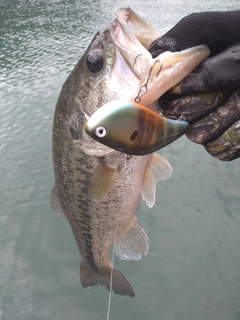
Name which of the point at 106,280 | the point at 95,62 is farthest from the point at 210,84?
the point at 106,280

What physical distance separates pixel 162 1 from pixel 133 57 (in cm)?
2377

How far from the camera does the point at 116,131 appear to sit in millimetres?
1221

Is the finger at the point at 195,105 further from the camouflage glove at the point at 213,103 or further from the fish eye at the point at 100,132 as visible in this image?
the fish eye at the point at 100,132

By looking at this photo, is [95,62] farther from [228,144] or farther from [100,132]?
[228,144]

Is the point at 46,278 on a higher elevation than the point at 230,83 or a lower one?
lower

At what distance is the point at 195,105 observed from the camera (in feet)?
5.20

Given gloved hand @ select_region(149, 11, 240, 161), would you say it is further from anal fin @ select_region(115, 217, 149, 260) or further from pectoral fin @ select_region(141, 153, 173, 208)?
anal fin @ select_region(115, 217, 149, 260)

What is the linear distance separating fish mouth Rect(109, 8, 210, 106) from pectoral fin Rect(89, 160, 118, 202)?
0.48m

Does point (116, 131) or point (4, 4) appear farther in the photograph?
point (4, 4)

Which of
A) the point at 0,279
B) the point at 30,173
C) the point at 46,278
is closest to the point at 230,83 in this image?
the point at 46,278

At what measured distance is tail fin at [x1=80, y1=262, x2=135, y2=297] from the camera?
2504 millimetres

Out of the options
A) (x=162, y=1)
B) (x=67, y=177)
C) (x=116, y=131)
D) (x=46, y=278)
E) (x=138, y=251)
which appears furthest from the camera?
(x=162, y=1)

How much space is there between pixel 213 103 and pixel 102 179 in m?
0.77

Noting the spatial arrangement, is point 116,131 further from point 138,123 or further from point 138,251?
point 138,251
